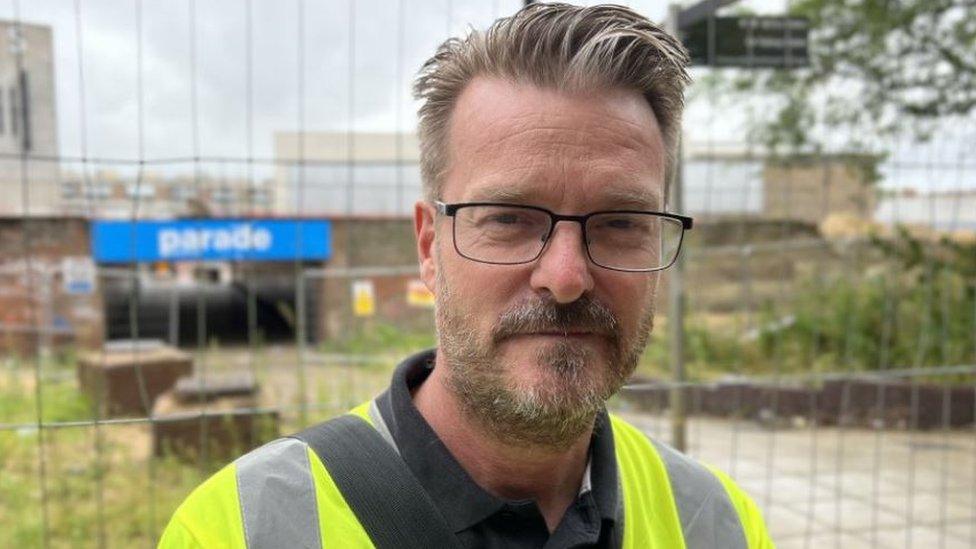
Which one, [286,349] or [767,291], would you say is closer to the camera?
[767,291]

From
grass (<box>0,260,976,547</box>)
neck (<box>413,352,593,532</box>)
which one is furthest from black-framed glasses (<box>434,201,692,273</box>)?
grass (<box>0,260,976,547</box>)

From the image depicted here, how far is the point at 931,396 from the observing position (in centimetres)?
800

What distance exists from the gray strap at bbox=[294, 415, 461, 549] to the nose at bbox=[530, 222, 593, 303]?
385 millimetres

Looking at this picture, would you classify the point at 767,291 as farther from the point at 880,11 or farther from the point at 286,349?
the point at 286,349

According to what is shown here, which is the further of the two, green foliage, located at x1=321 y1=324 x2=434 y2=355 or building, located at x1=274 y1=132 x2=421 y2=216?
green foliage, located at x1=321 y1=324 x2=434 y2=355

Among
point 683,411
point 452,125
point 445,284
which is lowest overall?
point 683,411

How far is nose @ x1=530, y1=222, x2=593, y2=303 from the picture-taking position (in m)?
1.26

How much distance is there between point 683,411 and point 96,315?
1195cm

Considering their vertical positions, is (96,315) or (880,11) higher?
(880,11)

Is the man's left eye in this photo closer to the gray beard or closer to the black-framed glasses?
the black-framed glasses

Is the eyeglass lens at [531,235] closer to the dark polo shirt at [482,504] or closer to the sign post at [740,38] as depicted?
the dark polo shirt at [482,504]

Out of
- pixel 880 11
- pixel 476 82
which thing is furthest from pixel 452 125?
pixel 880 11

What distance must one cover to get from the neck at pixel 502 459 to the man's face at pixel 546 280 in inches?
1.8

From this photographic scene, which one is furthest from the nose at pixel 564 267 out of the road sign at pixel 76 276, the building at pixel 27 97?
the road sign at pixel 76 276
